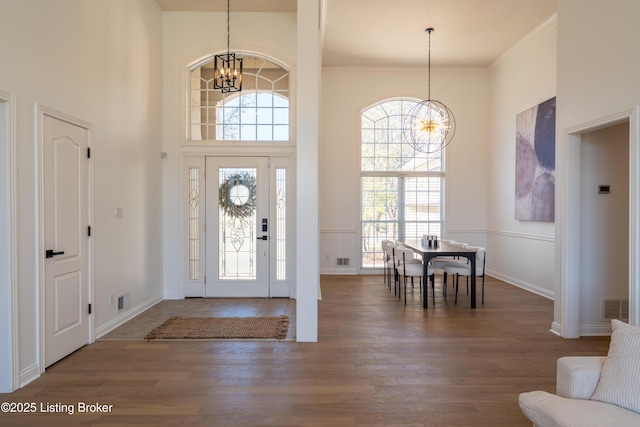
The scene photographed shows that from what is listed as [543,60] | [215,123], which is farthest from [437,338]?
[543,60]

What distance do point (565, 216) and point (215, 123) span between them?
501cm

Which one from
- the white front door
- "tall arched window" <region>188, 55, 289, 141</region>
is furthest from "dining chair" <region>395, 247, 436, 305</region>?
the white front door

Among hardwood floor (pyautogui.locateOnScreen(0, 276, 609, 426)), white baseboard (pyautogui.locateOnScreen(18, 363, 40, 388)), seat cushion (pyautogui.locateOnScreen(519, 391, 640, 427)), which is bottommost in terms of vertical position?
hardwood floor (pyautogui.locateOnScreen(0, 276, 609, 426))

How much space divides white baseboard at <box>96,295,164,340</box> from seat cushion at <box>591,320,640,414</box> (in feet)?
14.5

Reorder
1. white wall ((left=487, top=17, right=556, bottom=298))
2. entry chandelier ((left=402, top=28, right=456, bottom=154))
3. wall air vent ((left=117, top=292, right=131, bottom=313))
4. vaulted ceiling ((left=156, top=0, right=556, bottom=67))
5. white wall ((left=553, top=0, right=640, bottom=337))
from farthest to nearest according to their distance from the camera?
entry chandelier ((left=402, top=28, right=456, bottom=154))
white wall ((left=487, top=17, right=556, bottom=298))
vaulted ceiling ((left=156, top=0, right=556, bottom=67))
wall air vent ((left=117, top=292, right=131, bottom=313))
white wall ((left=553, top=0, right=640, bottom=337))

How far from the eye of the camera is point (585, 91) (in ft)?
12.5

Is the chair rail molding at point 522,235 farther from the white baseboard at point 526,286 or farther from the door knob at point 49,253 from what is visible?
the door knob at point 49,253

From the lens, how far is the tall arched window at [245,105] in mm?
5992

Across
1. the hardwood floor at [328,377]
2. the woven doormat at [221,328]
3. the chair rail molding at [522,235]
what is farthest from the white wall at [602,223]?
the woven doormat at [221,328]

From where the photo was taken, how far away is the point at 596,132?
4.05 m

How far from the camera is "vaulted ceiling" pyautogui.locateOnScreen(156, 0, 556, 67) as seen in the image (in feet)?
18.0

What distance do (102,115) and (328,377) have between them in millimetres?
3645

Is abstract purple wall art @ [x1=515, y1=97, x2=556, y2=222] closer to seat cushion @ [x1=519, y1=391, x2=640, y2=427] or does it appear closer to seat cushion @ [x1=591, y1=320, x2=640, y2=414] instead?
seat cushion @ [x1=591, y1=320, x2=640, y2=414]

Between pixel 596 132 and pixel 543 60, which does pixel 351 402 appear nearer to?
pixel 596 132
